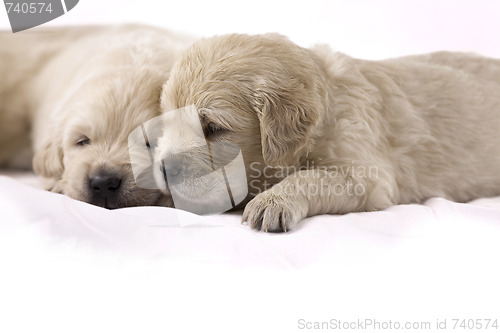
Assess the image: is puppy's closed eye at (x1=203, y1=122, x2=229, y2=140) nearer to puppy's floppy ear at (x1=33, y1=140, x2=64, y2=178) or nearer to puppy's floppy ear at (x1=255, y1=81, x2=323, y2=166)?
puppy's floppy ear at (x1=255, y1=81, x2=323, y2=166)

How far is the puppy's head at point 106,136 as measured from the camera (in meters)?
2.57

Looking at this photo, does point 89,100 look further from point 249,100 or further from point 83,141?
point 249,100

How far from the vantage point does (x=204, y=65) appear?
7.97ft

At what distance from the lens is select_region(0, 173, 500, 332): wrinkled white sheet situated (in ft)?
5.73

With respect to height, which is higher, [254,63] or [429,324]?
[254,63]

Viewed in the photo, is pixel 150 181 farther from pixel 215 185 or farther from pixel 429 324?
pixel 429 324

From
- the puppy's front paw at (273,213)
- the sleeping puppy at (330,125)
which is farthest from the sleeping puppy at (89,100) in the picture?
the puppy's front paw at (273,213)

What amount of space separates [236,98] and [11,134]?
2.31m

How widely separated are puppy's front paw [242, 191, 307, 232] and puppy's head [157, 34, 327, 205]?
202mm

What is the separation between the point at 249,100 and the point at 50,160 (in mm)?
1265

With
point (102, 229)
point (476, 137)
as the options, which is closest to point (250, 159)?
point (102, 229)

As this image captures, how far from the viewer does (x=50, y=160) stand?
3061 millimetres

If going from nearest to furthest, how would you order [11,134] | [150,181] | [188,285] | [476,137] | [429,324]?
1. [429,324]
2. [188,285]
3. [150,181]
4. [476,137]
5. [11,134]

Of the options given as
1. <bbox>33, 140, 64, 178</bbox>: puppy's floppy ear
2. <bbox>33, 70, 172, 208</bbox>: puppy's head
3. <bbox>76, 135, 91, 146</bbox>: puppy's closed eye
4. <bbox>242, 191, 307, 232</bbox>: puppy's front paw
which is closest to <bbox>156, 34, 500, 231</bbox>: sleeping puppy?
<bbox>242, 191, 307, 232</bbox>: puppy's front paw
